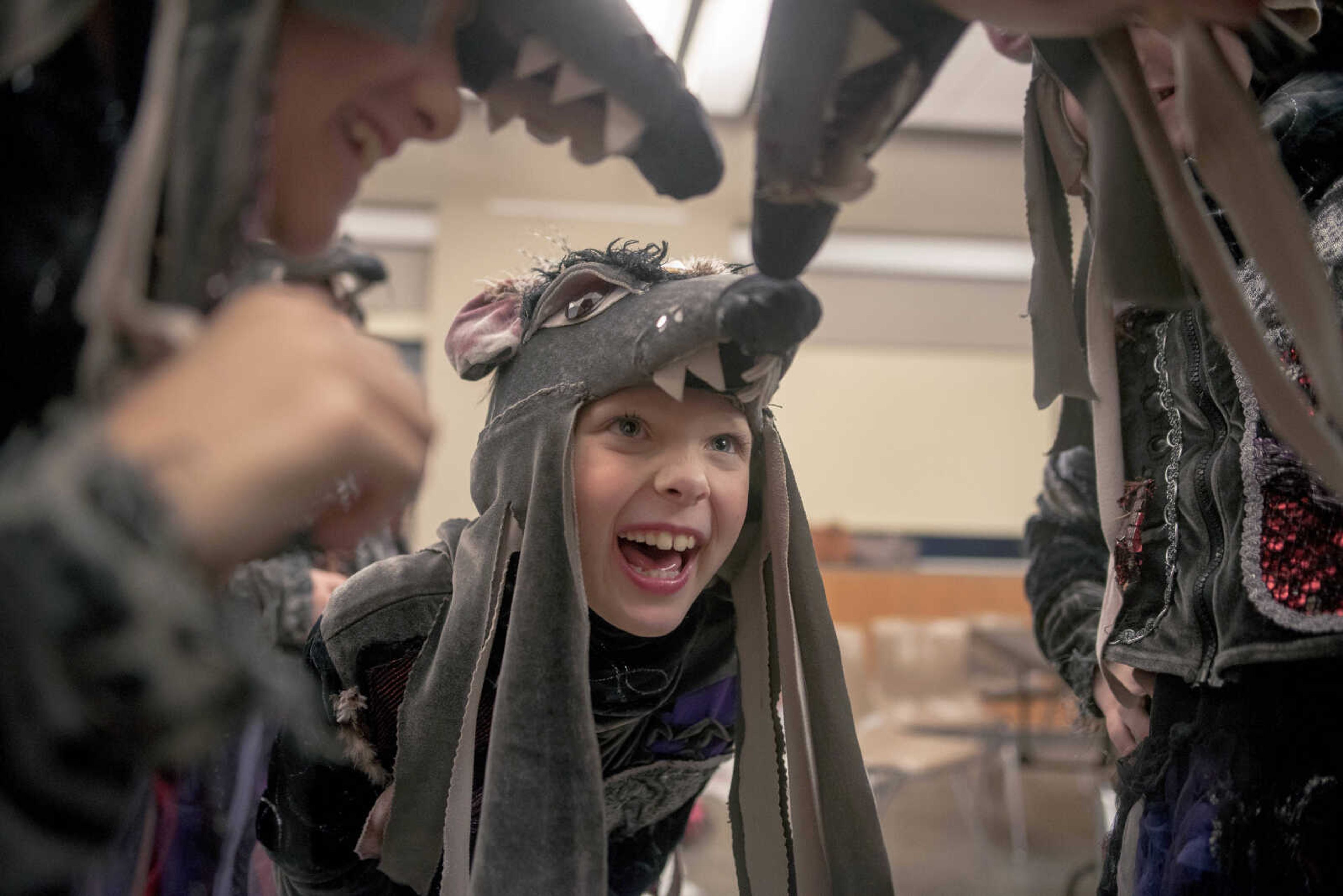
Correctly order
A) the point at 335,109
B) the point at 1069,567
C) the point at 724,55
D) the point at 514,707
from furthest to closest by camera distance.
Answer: the point at 1069,567 → the point at 514,707 → the point at 724,55 → the point at 335,109

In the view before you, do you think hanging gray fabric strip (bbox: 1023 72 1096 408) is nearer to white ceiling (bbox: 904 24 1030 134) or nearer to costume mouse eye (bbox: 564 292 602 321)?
white ceiling (bbox: 904 24 1030 134)

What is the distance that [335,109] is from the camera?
39 cm

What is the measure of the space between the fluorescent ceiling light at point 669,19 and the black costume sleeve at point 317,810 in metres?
0.58

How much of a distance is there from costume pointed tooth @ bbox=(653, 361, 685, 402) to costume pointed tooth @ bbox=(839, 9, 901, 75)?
289 mm

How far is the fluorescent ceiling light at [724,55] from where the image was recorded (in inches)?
19.7

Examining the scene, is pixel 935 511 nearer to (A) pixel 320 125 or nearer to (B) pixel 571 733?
(B) pixel 571 733

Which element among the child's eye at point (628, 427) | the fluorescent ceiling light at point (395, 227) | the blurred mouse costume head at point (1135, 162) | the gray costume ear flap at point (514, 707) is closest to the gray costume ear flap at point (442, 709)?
the gray costume ear flap at point (514, 707)

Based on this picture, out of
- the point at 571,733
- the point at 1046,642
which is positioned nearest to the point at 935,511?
the point at 1046,642

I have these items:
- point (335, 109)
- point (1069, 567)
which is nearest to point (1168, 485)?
point (1069, 567)

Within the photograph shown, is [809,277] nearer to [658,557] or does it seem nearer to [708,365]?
[708,365]

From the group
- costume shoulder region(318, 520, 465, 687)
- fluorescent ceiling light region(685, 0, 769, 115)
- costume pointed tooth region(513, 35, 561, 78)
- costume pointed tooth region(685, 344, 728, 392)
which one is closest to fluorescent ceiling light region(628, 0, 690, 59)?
fluorescent ceiling light region(685, 0, 769, 115)

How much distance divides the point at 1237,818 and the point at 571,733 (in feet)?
1.43

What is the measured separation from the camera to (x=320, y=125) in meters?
0.39

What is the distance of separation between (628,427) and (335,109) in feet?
1.28
